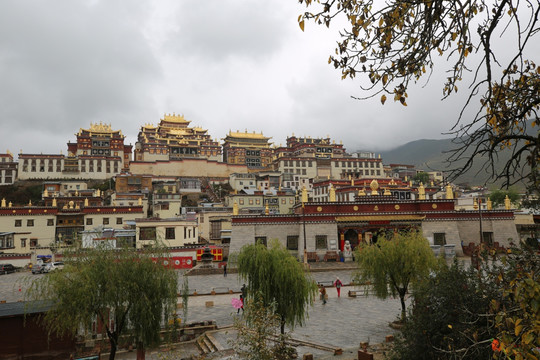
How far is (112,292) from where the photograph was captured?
38.5 ft

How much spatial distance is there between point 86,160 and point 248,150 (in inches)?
1596

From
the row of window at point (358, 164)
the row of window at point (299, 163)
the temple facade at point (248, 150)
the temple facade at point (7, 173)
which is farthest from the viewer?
the temple facade at point (248, 150)

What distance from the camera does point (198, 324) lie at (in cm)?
1775

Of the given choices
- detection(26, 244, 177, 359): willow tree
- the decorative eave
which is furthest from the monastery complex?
detection(26, 244, 177, 359): willow tree

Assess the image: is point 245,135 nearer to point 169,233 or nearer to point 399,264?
point 169,233

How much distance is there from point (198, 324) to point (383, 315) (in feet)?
28.7

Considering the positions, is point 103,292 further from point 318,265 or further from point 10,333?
point 318,265

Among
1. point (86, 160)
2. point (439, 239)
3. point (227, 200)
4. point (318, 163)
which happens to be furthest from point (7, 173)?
point (439, 239)

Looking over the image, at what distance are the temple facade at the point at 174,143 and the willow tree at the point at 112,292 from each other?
81.1 meters

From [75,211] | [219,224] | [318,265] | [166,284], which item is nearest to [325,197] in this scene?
[219,224]

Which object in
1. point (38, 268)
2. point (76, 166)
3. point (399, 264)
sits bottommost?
point (38, 268)

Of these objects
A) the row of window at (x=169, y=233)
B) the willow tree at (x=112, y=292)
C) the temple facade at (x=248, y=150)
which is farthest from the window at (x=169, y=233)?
the temple facade at (x=248, y=150)

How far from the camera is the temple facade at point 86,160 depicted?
278ft

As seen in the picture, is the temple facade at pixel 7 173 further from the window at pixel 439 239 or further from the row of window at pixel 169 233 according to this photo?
the window at pixel 439 239
